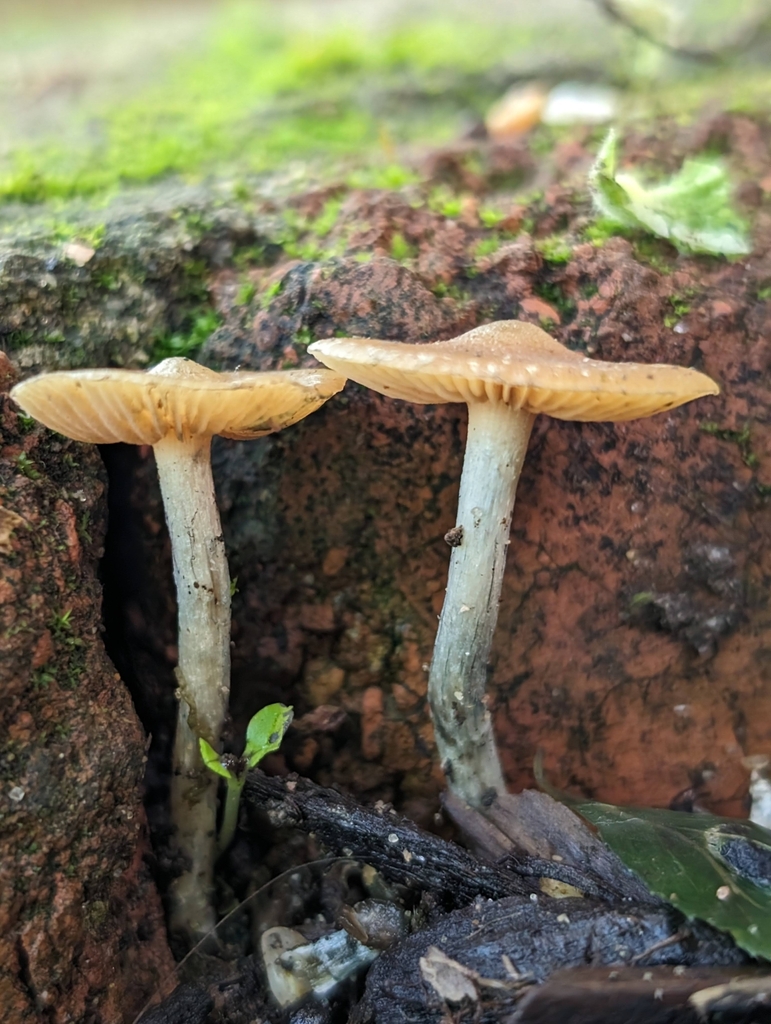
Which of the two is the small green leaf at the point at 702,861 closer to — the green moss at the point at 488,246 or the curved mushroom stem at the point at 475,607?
the curved mushroom stem at the point at 475,607

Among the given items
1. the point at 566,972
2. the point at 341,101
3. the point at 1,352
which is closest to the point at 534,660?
the point at 566,972

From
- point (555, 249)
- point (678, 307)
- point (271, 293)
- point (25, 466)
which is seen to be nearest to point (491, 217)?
point (555, 249)

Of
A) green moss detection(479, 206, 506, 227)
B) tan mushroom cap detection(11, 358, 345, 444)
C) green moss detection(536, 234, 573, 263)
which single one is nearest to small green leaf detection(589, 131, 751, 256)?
green moss detection(536, 234, 573, 263)

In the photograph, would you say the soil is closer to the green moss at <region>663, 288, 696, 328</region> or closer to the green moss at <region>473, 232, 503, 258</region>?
the green moss at <region>663, 288, 696, 328</region>

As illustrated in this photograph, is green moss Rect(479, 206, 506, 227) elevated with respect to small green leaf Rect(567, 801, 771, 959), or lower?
elevated

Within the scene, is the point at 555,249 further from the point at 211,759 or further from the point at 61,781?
the point at 61,781

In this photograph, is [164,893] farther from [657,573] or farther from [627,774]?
[657,573]
